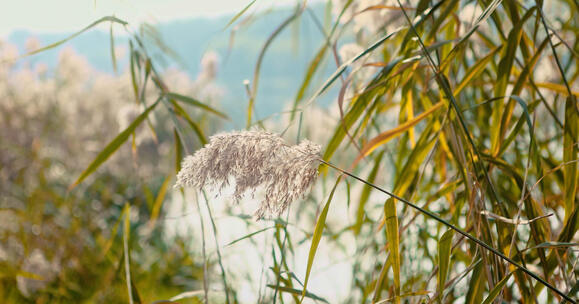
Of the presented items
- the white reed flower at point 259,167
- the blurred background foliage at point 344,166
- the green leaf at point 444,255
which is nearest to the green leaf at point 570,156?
the blurred background foliage at point 344,166

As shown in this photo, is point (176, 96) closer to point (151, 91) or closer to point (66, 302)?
point (66, 302)

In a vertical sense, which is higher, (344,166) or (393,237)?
(344,166)

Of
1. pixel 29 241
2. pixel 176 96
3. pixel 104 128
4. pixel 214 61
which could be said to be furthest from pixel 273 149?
pixel 104 128

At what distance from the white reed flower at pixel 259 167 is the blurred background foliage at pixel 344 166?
59 millimetres

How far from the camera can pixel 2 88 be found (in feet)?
9.49

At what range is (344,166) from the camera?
3.15 ft

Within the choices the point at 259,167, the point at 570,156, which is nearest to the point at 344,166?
the point at 570,156

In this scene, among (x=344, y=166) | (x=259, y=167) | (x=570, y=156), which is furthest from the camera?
(x=344, y=166)

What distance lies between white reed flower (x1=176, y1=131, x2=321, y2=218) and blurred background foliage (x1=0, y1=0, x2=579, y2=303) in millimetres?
59

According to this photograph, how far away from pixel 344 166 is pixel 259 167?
608 millimetres

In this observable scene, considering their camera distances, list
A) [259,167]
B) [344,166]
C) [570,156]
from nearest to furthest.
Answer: [259,167] → [570,156] → [344,166]

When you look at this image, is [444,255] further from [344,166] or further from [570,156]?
[344,166]

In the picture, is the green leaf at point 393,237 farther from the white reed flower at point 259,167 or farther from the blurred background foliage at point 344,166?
the white reed flower at point 259,167

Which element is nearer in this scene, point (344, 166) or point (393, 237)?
point (393, 237)
